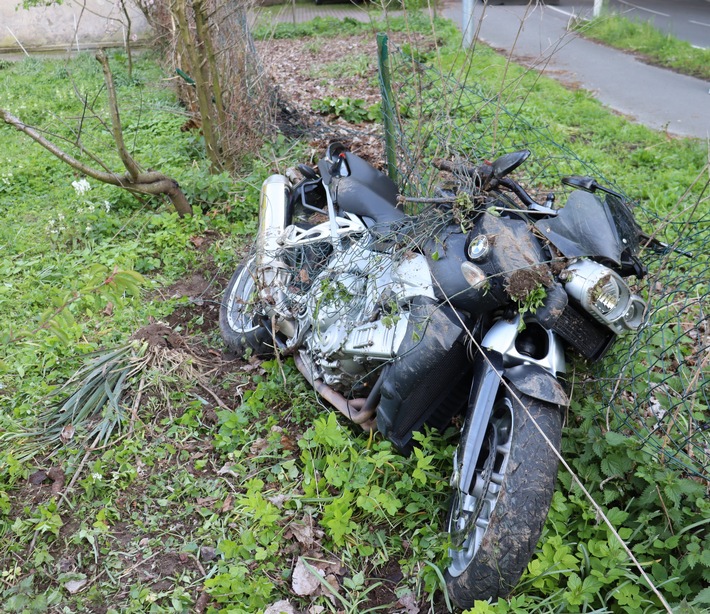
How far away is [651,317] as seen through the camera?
2.91 meters

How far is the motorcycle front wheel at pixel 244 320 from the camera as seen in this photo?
12.0 feet

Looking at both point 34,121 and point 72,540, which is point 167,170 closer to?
point 34,121

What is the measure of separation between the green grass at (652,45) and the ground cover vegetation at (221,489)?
5960mm

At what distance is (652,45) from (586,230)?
400 inches

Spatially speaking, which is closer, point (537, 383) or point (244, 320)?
point (537, 383)

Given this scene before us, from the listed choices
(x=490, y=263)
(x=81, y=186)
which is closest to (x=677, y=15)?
(x=81, y=186)

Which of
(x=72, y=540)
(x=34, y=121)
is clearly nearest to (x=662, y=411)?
(x=72, y=540)

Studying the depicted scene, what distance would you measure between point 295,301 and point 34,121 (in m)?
6.01

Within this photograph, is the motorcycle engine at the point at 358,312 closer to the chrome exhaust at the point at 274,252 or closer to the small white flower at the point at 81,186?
the chrome exhaust at the point at 274,252

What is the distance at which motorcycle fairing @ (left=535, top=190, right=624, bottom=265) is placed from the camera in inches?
88.7

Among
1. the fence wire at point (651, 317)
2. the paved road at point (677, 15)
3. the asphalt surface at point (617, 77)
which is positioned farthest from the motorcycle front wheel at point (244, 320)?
the paved road at point (677, 15)

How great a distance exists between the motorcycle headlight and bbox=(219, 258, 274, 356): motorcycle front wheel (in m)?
1.85

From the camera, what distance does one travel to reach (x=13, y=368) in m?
3.65

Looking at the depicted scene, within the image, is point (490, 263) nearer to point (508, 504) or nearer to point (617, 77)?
point (508, 504)
